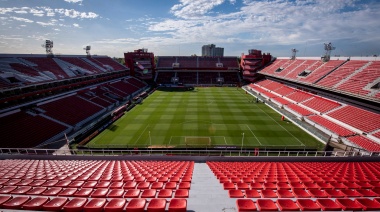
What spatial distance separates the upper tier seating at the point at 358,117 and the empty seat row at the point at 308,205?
885 inches

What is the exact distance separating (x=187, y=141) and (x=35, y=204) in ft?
64.2

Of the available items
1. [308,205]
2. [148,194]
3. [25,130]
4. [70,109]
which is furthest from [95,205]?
[70,109]

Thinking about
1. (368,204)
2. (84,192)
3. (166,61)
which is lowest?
(84,192)

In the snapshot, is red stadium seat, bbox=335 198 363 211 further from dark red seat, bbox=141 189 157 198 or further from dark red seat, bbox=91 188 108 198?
dark red seat, bbox=91 188 108 198

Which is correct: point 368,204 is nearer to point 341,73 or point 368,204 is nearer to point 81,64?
point 341,73

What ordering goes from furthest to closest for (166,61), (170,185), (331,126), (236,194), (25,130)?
(166,61) → (331,126) → (25,130) → (170,185) → (236,194)

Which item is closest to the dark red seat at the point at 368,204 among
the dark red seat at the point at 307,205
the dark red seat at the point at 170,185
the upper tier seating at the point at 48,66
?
the dark red seat at the point at 307,205

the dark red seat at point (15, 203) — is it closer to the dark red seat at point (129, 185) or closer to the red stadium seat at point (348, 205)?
the dark red seat at point (129, 185)

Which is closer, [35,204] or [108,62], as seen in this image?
→ [35,204]

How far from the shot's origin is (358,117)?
25.0 m

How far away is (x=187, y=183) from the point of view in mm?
8234

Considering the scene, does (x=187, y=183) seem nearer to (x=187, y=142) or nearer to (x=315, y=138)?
(x=187, y=142)

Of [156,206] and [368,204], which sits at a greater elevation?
[368,204]

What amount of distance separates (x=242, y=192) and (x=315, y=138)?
75.5ft
